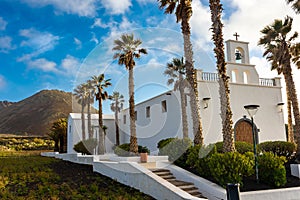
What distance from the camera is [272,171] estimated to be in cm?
908

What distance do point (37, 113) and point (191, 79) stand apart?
88521 mm

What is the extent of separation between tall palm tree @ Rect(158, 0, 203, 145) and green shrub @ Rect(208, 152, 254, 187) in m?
3.09

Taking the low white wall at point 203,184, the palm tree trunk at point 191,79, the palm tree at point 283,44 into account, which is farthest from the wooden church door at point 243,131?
the low white wall at point 203,184

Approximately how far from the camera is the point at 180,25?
1299cm

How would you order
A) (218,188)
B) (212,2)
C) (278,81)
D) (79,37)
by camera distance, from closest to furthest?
1. (218,188)
2. (212,2)
3. (79,37)
4. (278,81)

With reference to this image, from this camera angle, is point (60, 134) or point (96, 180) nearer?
point (96, 180)

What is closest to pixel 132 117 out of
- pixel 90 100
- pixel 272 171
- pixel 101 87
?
pixel 101 87

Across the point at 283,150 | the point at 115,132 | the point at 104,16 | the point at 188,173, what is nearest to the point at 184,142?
the point at 188,173

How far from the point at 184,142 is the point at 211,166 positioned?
9.43 feet

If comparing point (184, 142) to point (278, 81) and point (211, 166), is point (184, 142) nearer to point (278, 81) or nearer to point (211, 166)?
point (211, 166)

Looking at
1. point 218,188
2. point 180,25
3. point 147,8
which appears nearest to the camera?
point 218,188

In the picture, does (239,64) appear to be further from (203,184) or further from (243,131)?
(203,184)

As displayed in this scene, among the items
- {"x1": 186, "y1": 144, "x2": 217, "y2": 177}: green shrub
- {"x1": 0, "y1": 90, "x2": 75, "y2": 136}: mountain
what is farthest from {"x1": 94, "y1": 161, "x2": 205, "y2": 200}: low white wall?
{"x1": 0, "y1": 90, "x2": 75, "y2": 136}: mountain

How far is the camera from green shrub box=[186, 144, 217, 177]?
9.51 meters
